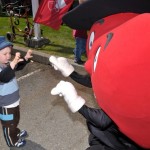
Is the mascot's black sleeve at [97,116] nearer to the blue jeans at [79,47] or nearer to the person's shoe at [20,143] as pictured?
the person's shoe at [20,143]

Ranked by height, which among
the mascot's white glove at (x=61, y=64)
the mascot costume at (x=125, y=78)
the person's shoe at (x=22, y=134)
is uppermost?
the mascot costume at (x=125, y=78)

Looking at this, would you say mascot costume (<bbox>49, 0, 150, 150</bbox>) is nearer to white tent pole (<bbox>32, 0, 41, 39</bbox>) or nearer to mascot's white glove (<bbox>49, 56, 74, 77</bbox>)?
mascot's white glove (<bbox>49, 56, 74, 77</bbox>)

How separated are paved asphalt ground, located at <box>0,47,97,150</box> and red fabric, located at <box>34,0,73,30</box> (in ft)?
3.60

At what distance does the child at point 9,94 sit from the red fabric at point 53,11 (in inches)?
118

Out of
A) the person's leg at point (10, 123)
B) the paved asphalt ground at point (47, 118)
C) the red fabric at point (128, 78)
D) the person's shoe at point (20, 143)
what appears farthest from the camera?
the paved asphalt ground at point (47, 118)

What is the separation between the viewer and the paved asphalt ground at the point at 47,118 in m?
4.09

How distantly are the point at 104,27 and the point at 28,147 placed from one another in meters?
2.21

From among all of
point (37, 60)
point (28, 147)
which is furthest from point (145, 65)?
point (37, 60)

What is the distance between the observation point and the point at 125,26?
6.50 feet

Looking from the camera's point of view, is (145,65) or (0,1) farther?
(0,1)

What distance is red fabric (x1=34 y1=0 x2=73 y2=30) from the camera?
21.6ft

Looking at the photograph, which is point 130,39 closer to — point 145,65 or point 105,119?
point 145,65

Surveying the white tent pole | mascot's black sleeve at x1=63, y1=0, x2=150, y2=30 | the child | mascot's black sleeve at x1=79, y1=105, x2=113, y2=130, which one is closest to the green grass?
the white tent pole

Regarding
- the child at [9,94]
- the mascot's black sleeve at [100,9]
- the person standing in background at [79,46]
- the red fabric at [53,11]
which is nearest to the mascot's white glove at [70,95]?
the mascot's black sleeve at [100,9]
